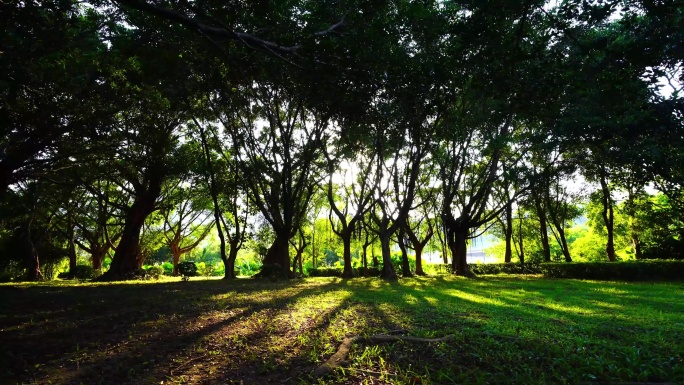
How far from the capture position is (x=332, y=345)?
5160mm

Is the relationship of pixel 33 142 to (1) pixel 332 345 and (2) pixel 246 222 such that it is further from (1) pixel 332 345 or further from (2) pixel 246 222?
(1) pixel 332 345

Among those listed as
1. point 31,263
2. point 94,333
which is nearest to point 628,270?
point 94,333

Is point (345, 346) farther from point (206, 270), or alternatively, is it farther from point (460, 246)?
point (206, 270)

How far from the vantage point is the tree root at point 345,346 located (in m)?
4.24

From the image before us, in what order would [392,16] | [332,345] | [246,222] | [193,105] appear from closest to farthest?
[332,345] < [392,16] < [193,105] < [246,222]

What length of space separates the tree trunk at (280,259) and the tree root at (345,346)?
15.4 meters

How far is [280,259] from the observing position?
23.3 m

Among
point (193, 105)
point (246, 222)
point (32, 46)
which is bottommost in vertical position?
point (246, 222)

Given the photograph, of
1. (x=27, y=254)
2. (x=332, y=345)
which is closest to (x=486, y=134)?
(x=332, y=345)

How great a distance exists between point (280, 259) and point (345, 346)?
18.8 m

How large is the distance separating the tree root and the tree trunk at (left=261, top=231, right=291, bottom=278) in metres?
15.4

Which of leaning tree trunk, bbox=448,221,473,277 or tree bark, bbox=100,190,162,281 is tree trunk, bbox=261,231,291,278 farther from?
leaning tree trunk, bbox=448,221,473,277

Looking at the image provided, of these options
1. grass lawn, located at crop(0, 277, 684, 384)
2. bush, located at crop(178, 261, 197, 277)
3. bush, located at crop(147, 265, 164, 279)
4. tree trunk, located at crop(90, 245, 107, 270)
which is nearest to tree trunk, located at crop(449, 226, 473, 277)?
grass lawn, located at crop(0, 277, 684, 384)

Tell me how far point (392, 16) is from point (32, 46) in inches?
365
